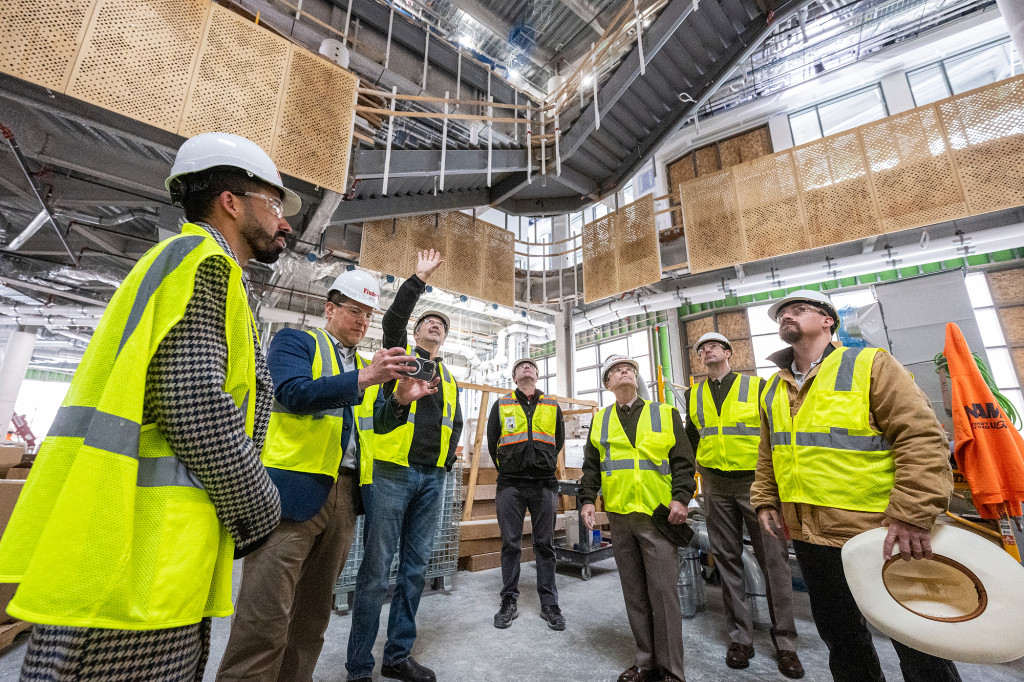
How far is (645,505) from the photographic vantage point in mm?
2762

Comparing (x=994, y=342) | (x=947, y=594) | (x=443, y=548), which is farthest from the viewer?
(x=994, y=342)

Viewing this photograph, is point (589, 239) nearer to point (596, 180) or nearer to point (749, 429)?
point (596, 180)

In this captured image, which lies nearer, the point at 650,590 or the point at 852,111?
the point at 650,590

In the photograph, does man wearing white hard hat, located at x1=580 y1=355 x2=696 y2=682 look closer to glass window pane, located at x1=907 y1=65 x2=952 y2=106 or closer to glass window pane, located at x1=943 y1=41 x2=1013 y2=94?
glass window pane, located at x1=943 y1=41 x2=1013 y2=94

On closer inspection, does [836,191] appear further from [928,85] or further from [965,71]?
[965,71]

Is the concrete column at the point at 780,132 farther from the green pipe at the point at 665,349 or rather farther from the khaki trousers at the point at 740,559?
the khaki trousers at the point at 740,559

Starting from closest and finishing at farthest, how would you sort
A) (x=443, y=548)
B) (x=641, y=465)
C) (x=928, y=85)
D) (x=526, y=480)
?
(x=641, y=465) → (x=526, y=480) → (x=443, y=548) → (x=928, y=85)

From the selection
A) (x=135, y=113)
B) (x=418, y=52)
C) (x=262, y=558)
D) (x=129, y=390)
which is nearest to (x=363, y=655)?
(x=262, y=558)

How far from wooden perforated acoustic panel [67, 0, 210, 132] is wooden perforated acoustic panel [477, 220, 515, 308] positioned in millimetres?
Result: 5458

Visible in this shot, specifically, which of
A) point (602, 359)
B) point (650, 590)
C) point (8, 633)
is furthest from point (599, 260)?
point (8, 633)

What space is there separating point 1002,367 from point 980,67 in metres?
6.32

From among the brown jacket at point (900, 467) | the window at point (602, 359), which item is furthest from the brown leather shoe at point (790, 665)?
the window at point (602, 359)

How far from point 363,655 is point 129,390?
2.37m

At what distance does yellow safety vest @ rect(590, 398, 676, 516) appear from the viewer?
2.80 meters
